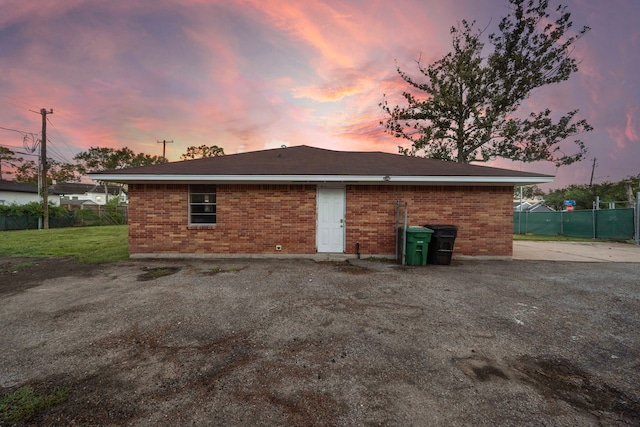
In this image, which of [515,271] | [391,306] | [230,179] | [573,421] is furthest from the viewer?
[230,179]

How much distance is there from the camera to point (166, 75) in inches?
490

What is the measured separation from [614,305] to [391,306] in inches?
161

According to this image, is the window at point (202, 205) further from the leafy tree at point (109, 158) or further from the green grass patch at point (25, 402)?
the leafy tree at point (109, 158)

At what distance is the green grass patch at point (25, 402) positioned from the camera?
2.02 meters

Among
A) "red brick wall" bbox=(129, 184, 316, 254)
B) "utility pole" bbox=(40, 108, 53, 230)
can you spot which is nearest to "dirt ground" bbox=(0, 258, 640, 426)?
"red brick wall" bbox=(129, 184, 316, 254)

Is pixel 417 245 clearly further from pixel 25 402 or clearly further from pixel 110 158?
pixel 110 158

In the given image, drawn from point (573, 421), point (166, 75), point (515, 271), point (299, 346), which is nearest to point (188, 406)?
point (299, 346)

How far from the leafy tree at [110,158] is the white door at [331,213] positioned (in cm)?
4452

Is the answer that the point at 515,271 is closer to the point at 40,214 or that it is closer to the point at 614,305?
the point at 614,305

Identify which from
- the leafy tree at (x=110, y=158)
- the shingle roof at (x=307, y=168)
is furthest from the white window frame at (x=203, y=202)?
the leafy tree at (x=110, y=158)

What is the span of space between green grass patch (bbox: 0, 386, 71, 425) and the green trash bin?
7.31 metres

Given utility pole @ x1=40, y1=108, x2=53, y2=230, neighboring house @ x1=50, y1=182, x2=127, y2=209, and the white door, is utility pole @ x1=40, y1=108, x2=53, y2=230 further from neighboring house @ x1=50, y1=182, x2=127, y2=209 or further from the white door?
neighboring house @ x1=50, y1=182, x2=127, y2=209

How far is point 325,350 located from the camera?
119 inches

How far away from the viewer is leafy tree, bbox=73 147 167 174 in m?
43.7
